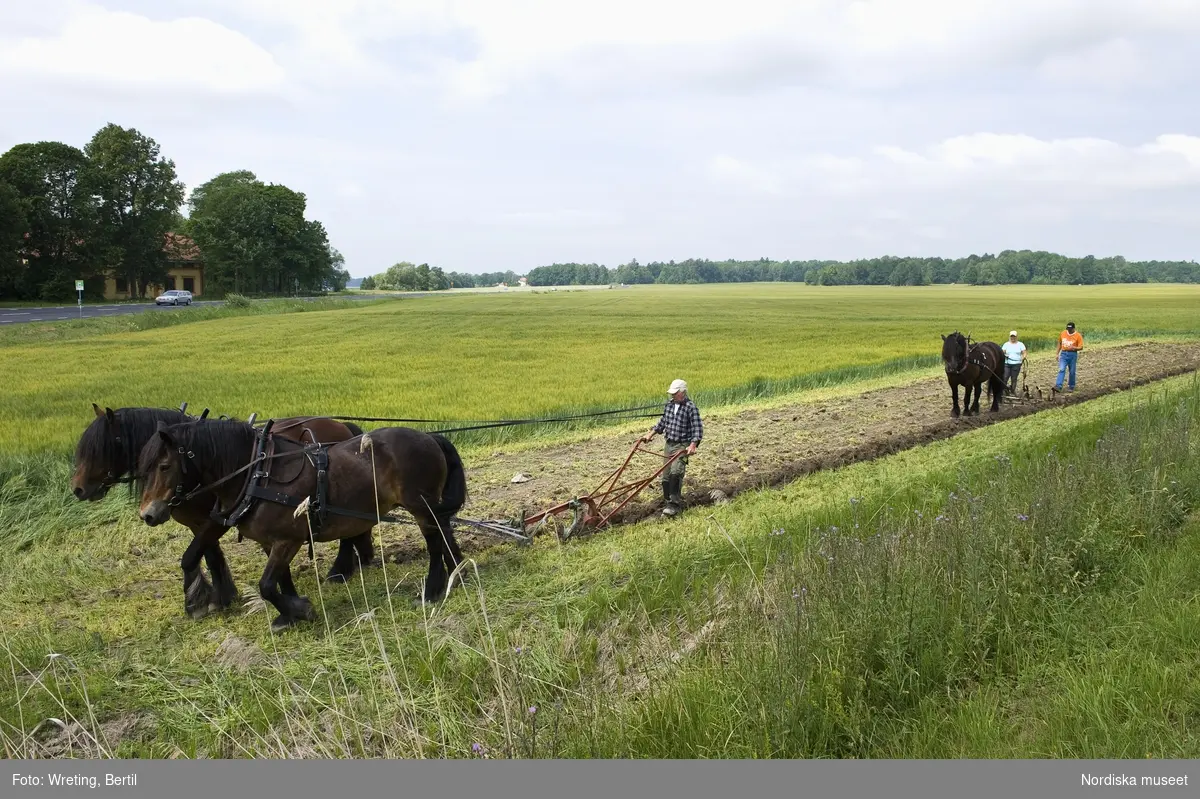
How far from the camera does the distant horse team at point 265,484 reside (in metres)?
5.56

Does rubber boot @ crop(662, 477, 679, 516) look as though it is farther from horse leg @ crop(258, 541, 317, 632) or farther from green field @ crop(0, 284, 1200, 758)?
horse leg @ crop(258, 541, 317, 632)

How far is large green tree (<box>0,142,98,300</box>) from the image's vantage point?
53.1 m

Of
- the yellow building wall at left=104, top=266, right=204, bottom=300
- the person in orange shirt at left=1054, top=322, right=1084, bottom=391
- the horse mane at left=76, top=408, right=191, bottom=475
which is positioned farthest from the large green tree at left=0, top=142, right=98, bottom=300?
the person in orange shirt at left=1054, top=322, right=1084, bottom=391

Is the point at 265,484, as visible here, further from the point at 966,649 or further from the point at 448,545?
the point at 966,649

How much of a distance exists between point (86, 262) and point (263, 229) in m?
25.5

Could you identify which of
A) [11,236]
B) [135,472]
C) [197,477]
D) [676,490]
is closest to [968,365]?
[676,490]

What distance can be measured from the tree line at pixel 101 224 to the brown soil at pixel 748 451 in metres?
53.6

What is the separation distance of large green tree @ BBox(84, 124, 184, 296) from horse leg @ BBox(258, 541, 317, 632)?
6272cm

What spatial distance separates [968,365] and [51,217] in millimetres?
62380

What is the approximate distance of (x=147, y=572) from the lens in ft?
23.0

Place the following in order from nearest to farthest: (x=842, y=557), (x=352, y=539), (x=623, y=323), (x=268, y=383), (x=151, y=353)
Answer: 1. (x=842, y=557)
2. (x=352, y=539)
3. (x=268, y=383)
4. (x=151, y=353)
5. (x=623, y=323)

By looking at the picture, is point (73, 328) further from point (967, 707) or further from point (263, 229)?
point (263, 229)

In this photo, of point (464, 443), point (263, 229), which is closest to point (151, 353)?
point (464, 443)

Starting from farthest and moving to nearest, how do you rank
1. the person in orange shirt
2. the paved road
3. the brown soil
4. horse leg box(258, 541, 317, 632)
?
the paved road < the person in orange shirt < the brown soil < horse leg box(258, 541, 317, 632)
